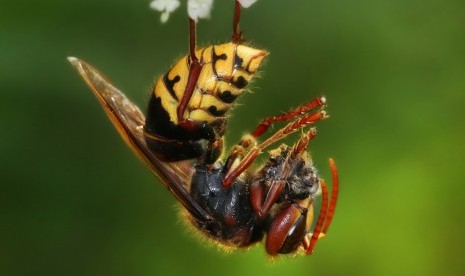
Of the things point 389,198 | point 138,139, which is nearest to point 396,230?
point 389,198

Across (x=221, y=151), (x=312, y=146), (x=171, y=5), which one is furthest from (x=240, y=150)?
(x=312, y=146)

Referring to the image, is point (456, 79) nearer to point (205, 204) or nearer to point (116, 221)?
point (116, 221)

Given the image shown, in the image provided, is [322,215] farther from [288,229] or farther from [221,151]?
[221,151]

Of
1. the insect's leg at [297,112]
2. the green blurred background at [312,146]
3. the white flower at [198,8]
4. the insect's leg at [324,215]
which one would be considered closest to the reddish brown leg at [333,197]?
the insect's leg at [324,215]

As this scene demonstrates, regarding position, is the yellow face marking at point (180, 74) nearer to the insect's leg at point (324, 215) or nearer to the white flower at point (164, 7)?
the white flower at point (164, 7)

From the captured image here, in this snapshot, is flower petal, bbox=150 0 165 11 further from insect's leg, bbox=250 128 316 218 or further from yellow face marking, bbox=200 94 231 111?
insect's leg, bbox=250 128 316 218
